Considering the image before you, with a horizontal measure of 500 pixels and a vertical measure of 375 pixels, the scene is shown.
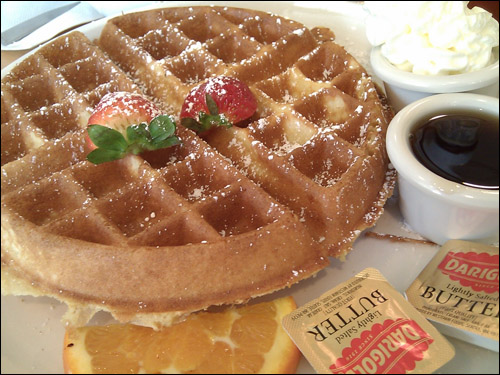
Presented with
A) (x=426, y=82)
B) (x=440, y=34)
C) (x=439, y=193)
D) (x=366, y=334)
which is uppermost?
(x=440, y=34)

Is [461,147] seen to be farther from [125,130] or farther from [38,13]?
[38,13]

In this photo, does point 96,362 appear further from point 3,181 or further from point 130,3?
point 130,3

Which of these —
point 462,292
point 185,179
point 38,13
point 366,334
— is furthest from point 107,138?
point 38,13

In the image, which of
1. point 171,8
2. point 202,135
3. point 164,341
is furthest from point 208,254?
point 171,8

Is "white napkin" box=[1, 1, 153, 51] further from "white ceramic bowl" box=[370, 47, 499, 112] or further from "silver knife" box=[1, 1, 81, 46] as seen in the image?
"white ceramic bowl" box=[370, 47, 499, 112]

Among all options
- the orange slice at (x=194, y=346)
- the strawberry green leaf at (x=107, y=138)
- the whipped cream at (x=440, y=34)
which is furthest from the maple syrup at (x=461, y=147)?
the strawberry green leaf at (x=107, y=138)

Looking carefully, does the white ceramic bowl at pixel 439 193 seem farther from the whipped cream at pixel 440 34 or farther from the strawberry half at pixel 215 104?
the strawberry half at pixel 215 104
